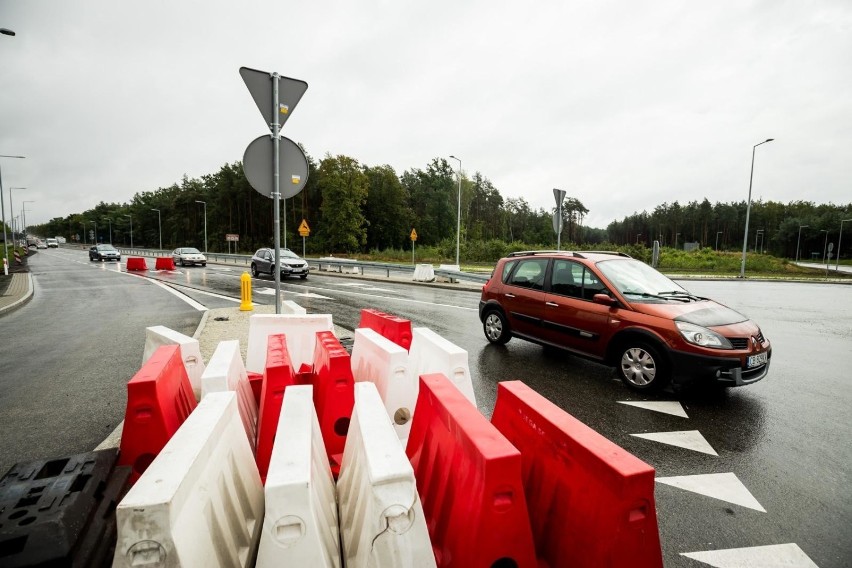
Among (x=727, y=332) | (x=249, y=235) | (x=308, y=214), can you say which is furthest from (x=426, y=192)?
(x=727, y=332)

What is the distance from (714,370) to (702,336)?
0.38 metres

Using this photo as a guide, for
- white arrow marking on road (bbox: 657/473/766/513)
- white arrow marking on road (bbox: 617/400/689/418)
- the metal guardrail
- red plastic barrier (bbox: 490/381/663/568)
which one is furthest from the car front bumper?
the metal guardrail

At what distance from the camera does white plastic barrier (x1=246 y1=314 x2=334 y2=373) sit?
15.6ft

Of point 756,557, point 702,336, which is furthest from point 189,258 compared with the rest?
point 756,557

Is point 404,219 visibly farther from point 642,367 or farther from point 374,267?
point 642,367

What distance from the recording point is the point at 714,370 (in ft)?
15.1

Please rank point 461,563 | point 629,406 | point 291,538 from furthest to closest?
1. point 629,406
2. point 461,563
3. point 291,538

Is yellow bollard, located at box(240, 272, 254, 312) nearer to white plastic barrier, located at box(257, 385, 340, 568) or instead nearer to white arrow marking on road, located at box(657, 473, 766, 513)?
white plastic barrier, located at box(257, 385, 340, 568)

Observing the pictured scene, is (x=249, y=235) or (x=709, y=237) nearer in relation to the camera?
(x=249, y=235)

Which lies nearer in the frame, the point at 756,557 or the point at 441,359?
the point at 756,557

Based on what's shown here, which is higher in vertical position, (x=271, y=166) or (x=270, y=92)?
(x=270, y=92)

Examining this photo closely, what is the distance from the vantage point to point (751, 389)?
538cm

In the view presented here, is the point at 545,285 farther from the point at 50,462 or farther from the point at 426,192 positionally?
the point at 426,192

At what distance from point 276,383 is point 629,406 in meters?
3.78
